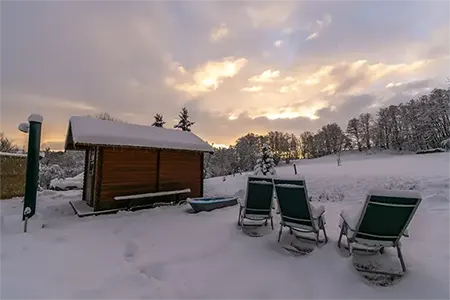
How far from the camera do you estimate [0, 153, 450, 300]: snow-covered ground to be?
2887mm

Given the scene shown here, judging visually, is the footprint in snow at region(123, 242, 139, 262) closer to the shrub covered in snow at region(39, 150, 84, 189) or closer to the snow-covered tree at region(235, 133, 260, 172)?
the shrub covered in snow at region(39, 150, 84, 189)

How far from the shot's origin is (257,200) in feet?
17.0

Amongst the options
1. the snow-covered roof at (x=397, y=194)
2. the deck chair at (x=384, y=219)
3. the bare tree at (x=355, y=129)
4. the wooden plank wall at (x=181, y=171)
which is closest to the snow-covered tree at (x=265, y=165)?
the wooden plank wall at (x=181, y=171)

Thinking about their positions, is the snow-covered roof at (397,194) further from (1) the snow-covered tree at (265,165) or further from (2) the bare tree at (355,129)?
(2) the bare tree at (355,129)

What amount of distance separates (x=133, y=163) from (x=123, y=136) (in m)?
0.95

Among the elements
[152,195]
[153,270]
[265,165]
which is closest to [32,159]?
[152,195]

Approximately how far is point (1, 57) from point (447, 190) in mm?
16484

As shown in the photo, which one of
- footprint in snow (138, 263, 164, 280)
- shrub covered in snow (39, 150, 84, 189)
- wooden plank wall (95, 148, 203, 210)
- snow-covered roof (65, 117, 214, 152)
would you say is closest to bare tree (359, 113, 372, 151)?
snow-covered roof (65, 117, 214, 152)

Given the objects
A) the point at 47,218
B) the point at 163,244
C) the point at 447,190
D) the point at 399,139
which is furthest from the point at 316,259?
the point at 399,139

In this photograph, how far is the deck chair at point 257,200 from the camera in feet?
16.6

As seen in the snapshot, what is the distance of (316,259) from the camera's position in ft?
11.8

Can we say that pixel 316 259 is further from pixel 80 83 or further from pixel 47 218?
pixel 80 83

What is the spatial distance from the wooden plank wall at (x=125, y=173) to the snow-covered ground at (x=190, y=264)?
5.67 ft

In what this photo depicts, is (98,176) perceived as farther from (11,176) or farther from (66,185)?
(66,185)
